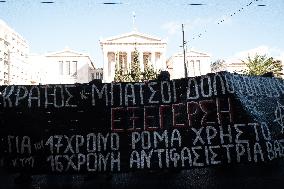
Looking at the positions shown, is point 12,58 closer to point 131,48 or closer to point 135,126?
point 131,48

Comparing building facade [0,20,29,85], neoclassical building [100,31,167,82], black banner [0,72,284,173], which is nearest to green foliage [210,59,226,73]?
neoclassical building [100,31,167,82]

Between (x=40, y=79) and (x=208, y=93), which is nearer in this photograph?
(x=208, y=93)

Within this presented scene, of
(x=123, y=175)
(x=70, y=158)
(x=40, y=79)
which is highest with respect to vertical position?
(x=40, y=79)

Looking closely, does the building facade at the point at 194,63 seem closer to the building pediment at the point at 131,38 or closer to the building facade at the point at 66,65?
the building pediment at the point at 131,38

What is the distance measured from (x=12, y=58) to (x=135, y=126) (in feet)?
202

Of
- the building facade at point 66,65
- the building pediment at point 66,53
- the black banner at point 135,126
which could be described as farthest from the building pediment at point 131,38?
the black banner at point 135,126

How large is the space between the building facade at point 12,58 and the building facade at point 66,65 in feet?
12.9

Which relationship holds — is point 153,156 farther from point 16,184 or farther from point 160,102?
point 16,184

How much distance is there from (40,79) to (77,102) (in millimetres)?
58730

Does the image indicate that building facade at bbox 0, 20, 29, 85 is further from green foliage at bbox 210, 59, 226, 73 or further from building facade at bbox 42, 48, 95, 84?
green foliage at bbox 210, 59, 226, 73

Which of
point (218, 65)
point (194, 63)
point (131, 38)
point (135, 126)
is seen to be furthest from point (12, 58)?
point (135, 126)

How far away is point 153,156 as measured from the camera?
208 inches

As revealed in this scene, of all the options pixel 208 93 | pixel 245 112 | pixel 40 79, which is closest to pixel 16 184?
pixel 208 93

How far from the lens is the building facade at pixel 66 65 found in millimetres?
54750
